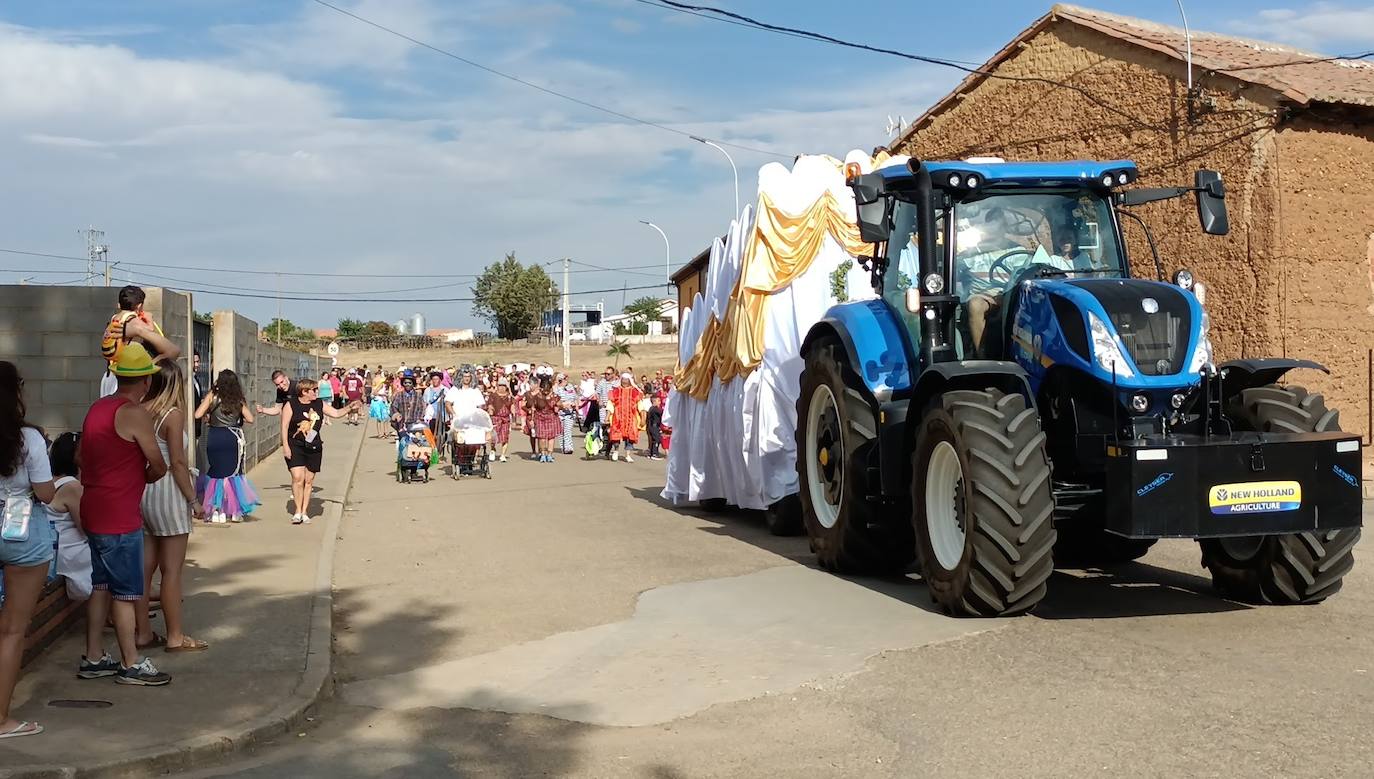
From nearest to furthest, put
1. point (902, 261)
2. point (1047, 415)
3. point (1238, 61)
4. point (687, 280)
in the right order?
point (1047, 415) < point (902, 261) < point (1238, 61) < point (687, 280)

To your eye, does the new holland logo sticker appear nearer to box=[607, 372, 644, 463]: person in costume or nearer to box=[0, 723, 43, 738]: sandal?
box=[0, 723, 43, 738]: sandal

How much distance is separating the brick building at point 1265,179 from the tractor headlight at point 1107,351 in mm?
9341

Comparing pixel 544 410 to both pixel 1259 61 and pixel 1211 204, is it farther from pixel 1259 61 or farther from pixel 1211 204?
pixel 1211 204

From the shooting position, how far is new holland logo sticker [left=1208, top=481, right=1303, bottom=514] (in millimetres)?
7473

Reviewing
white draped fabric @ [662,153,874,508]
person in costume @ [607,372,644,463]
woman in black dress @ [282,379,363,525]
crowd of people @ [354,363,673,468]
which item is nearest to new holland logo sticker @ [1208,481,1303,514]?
white draped fabric @ [662,153,874,508]

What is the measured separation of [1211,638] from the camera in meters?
7.50

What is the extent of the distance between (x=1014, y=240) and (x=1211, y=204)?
1.34 m

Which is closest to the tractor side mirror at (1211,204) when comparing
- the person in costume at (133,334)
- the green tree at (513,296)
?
the person in costume at (133,334)

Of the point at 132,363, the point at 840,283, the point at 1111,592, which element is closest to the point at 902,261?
the point at 1111,592

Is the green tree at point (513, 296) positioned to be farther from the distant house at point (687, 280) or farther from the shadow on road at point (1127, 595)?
the shadow on road at point (1127, 595)

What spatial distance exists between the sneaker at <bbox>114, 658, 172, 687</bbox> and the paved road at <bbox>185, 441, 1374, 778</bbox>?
964 millimetres

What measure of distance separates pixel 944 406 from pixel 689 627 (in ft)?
7.08

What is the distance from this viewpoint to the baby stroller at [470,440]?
21.7 metres

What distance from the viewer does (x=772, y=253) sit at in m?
14.0
